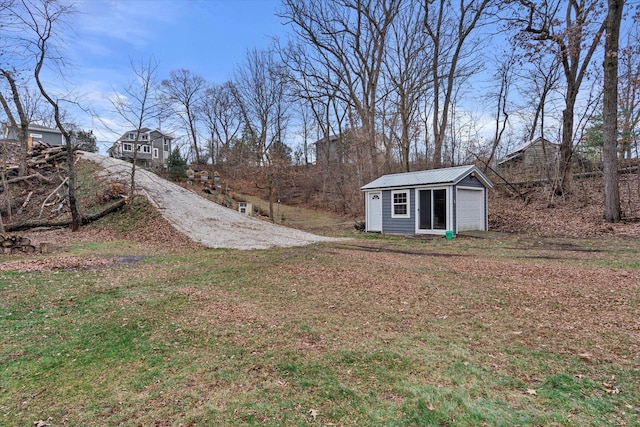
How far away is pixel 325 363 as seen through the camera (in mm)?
2982

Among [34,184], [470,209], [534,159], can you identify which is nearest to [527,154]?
[534,159]

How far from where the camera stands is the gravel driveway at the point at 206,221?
38.5ft

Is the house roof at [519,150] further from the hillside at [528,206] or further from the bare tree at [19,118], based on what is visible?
the bare tree at [19,118]

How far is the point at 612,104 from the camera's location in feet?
36.6

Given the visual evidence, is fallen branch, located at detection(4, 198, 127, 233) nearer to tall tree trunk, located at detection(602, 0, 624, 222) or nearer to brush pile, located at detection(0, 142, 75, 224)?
brush pile, located at detection(0, 142, 75, 224)

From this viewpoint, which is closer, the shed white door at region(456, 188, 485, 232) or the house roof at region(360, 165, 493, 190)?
the house roof at region(360, 165, 493, 190)

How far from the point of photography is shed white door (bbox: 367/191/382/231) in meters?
14.4

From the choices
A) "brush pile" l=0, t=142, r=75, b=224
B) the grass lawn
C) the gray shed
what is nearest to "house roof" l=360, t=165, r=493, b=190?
the gray shed

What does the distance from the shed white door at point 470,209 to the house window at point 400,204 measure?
197cm

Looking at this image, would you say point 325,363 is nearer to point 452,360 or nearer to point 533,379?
point 452,360

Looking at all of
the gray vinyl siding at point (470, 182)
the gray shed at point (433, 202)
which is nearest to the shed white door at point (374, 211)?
the gray shed at point (433, 202)

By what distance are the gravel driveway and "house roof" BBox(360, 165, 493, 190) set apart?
3.66 meters

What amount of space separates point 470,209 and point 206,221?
434 inches

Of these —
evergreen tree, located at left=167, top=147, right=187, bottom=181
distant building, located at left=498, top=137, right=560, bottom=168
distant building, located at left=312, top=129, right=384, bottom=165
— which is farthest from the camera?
evergreen tree, located at left=167, top=147, right=187, bottom=181
